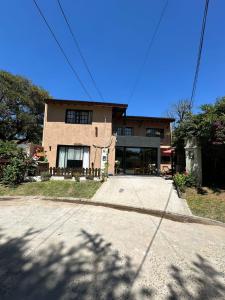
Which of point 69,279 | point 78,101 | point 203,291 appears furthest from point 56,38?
point 203,291

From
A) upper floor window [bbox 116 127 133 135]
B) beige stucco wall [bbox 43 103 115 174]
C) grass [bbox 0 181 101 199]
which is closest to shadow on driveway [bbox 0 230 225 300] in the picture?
grass [bbox 0 181 101 199]

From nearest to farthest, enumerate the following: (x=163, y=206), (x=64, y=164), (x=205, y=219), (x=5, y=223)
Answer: (x=5, y=223) → (x=205, y=219) → (x=163, y=206) → (x=64, y=164)

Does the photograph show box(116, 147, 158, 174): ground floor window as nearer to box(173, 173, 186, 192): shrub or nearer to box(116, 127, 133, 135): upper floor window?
box(116, 127, 133, 135): upper floor window

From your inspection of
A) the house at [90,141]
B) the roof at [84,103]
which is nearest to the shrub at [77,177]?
the house at [90,141]

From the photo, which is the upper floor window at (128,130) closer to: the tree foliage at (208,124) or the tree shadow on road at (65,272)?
the tree foliage at (208,124)

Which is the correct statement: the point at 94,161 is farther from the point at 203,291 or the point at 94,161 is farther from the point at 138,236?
the point at 203,291

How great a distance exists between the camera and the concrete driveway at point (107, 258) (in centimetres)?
330

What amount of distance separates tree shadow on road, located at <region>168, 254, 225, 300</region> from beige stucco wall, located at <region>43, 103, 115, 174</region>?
13245 millimetres

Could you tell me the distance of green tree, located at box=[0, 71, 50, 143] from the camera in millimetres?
25750

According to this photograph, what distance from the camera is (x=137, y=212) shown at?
873 centimetres

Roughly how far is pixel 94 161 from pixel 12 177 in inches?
256

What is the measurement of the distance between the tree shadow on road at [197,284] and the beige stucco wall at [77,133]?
1325 centimetres

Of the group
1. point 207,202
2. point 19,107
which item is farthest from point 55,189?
point 19,107

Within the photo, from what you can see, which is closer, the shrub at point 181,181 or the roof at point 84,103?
the shrub at point 181,181
